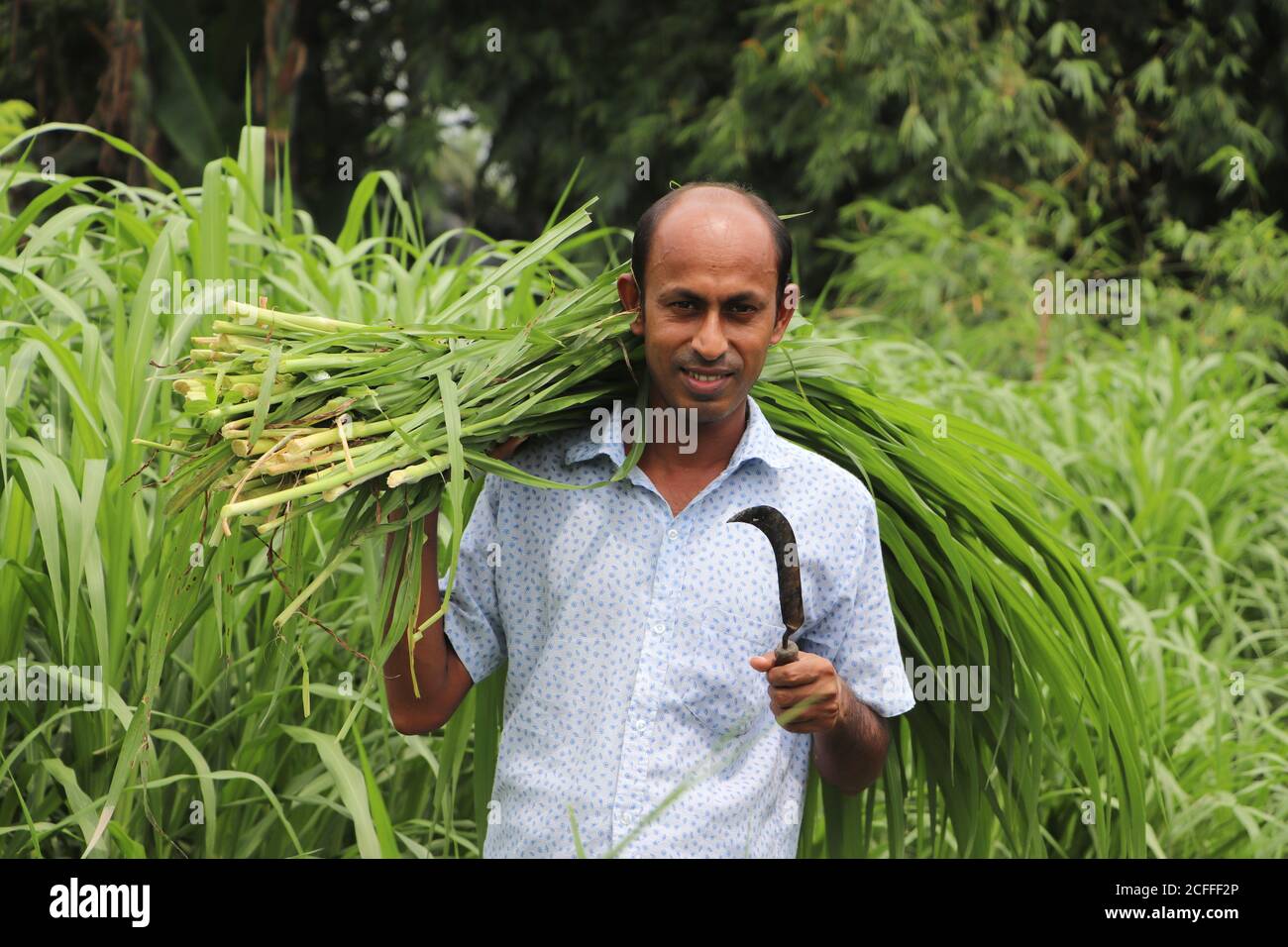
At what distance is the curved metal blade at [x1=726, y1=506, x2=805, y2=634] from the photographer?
1405 millimetres

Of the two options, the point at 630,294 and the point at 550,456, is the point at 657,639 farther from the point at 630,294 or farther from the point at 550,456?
the point at 630,294

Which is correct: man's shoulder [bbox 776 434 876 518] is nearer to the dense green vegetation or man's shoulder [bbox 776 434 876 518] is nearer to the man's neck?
the man's neck

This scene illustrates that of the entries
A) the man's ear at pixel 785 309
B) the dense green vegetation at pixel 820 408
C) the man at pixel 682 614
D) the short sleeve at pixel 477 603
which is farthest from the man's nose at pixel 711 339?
the short sleeve at pixel 477 603

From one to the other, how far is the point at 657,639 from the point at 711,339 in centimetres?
32

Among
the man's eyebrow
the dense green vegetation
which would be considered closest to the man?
the man's eyebrow

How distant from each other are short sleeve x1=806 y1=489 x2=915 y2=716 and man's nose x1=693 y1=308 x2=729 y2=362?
27 cm

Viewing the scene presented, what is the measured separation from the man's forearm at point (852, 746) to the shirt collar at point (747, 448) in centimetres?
26

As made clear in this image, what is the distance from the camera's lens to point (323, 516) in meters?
2.26

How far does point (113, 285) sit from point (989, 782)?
1.64 meters

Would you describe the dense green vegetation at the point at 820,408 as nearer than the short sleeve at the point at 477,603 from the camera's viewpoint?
No

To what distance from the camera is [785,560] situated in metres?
1.42

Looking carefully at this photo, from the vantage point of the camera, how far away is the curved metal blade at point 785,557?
4.61ft

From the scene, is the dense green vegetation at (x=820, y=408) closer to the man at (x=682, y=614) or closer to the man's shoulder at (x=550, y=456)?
the man's shoulder at (x=550, y=456)

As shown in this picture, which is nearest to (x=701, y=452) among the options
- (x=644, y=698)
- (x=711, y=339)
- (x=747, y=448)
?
(x=747, y=448)
